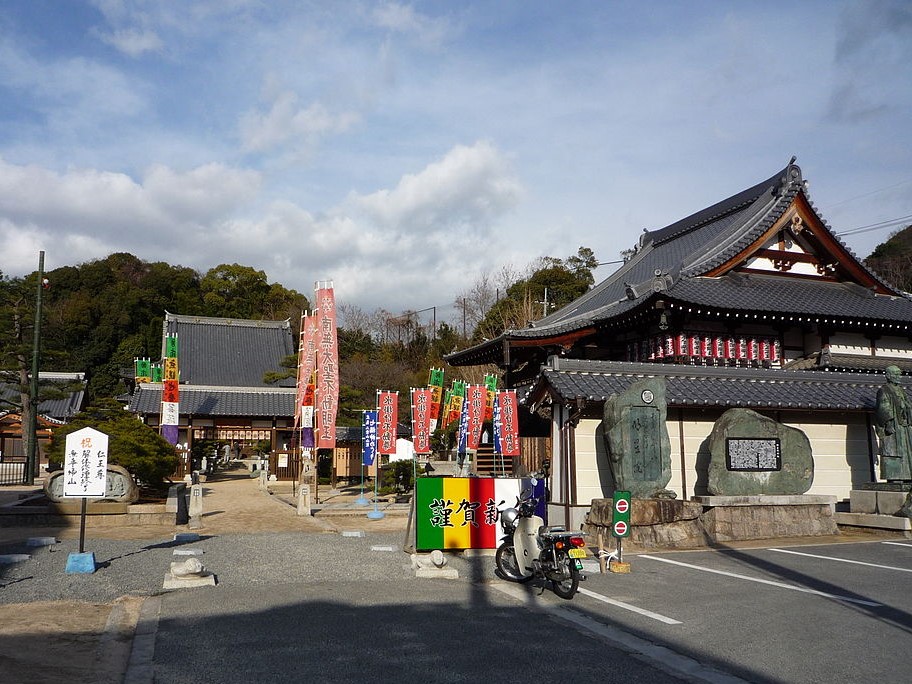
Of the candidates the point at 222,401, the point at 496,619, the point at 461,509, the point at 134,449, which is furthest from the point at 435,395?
the point at 496,619

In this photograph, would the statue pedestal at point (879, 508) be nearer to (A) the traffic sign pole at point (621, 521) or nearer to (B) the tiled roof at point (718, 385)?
(B) the tiled roof at point (718, 385)

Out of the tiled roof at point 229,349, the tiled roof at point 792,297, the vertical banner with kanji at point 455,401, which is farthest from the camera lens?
the tiled roof at point 229,349

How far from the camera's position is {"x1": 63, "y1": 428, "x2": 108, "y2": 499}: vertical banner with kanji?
34.7ft

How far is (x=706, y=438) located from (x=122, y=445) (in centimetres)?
1408

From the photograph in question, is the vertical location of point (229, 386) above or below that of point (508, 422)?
above

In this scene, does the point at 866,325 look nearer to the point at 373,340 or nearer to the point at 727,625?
the point at 727,625

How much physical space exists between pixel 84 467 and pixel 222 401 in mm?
27791

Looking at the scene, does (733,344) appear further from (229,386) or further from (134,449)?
(229,386)

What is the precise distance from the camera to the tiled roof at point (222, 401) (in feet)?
118

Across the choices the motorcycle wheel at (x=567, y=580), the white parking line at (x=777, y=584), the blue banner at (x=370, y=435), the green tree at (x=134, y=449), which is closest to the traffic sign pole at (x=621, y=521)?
the white parking line at (x=777, y=584)

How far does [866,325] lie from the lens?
66.2 ft

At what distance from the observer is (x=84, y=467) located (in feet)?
35.0

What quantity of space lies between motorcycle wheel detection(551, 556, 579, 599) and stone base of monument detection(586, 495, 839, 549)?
4190 millimetres

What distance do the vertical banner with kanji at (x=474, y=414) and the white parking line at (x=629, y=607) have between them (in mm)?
12801
